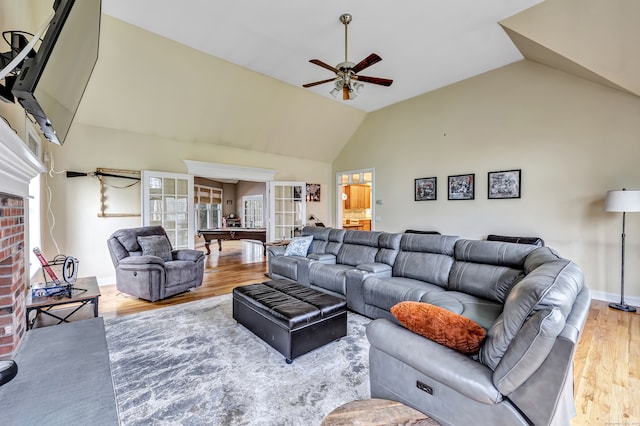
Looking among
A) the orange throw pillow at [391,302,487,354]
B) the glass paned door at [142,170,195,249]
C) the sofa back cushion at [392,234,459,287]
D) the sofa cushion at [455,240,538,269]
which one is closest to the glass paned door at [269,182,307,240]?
the glass paned door at [142,170,195,249]

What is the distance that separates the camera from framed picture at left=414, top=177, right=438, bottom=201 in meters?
5.78

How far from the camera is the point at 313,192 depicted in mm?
7840

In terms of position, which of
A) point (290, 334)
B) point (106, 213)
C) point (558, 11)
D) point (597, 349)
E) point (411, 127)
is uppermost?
point (558, 11)

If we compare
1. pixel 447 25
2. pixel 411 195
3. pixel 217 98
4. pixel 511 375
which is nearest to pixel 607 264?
pixel 411 195

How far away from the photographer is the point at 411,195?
620cm

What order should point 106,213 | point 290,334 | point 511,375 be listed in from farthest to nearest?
point 106,213
point 290,334
point 511,375

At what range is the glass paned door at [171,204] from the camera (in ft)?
16.9

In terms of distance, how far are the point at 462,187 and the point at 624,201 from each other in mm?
2212

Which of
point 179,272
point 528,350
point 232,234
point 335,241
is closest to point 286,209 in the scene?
point 232,234

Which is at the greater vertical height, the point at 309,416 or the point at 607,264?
the point at 607,264

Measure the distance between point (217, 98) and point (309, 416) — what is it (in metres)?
5.21

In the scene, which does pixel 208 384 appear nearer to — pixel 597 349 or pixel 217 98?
pixel 597 349

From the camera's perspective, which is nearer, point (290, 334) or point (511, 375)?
point (511, 375)

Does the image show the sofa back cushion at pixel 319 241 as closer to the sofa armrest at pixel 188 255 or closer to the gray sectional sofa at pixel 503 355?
the sofa armrest at pixel 188 255
